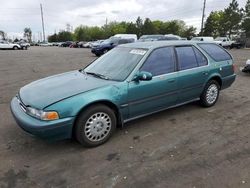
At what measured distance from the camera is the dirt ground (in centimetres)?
313

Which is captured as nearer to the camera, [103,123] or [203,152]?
[203,152]

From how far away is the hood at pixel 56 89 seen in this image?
12.2 ft

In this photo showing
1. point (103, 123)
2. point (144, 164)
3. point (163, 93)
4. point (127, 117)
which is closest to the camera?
point (144, 164)

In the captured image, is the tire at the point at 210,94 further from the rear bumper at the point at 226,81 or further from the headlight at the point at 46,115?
the headlight at the point at 46,115

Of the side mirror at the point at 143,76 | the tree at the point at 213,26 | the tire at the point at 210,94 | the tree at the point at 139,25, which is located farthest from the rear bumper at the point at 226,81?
the tree at the point at 139,25

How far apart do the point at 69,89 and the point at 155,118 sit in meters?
1.93

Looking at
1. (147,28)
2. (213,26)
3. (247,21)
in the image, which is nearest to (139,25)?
(147,28)

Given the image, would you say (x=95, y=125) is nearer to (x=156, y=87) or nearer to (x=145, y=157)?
(x=145, y=157)

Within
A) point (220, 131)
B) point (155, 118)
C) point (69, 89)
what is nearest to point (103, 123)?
point (69, 89)

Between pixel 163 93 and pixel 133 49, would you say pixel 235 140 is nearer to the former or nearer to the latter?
pixel 163 93

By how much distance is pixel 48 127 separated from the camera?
11.4ft

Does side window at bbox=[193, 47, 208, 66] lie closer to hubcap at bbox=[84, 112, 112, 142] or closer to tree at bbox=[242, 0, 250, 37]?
hubcap at bbox=[84, 112, 112, 142]

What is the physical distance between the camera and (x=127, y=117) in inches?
169

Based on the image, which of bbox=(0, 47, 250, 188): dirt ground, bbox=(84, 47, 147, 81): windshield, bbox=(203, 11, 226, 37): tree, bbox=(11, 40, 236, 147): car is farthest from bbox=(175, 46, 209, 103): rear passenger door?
bbox=(203, 11, 226, 37): tree
